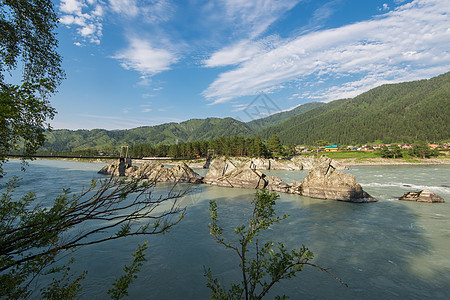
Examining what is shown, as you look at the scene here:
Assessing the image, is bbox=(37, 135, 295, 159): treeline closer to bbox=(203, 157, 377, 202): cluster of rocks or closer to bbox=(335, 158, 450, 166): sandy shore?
bbox=(335, 158, 450, 166): sandy shore

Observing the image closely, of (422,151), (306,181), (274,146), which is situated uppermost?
(274,146)

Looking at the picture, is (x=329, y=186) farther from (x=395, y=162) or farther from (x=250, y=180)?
(x=395, y=162)

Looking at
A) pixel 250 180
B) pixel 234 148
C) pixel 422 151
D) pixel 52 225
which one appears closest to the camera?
pixel 52 225

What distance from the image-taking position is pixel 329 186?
22.5 metres

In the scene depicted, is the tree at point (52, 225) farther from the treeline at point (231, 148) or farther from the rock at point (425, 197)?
the treeline at point (231, 148)

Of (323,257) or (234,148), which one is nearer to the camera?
(323,257)

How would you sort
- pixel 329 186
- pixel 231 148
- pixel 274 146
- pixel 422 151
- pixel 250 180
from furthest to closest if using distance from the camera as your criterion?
1. pixel 231 148
2. pixel 274 146
3. pixel 422 151
4. pixel 250 180
5. pixel 329 186

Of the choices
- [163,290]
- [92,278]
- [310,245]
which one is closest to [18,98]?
[163,290]

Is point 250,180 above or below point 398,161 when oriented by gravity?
above

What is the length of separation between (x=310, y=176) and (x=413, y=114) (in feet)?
→ 703

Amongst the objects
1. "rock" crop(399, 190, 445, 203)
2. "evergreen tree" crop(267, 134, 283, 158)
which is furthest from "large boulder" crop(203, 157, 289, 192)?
"evergreen tree" crop(267, 134, 283, 158)

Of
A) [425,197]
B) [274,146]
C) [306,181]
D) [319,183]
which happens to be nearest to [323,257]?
[319,183]

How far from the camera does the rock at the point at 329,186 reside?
68.6ft

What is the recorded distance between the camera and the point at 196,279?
877 cm
